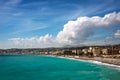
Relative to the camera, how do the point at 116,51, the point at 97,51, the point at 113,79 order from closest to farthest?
the point at 113,79 → the point at 116,51 → the point at 97,51

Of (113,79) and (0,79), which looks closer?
(113,79)

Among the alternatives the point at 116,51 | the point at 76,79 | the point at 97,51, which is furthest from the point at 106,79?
the point at 97,51

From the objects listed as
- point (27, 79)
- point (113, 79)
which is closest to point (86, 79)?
point (113, 79)

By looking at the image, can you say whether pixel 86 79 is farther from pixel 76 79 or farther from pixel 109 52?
pixel 109 52

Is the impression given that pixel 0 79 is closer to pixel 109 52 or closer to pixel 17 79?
pixel 17 79

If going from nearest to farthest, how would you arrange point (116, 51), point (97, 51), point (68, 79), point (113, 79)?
point (113, 79) < point (68, 79) < point (116, 51) < point (97, 51)

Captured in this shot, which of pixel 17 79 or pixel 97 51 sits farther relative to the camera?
pixel 97 51

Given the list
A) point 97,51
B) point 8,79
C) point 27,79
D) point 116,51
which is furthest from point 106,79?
point 97,51

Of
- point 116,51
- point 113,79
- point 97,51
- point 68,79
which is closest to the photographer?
point 113,79
